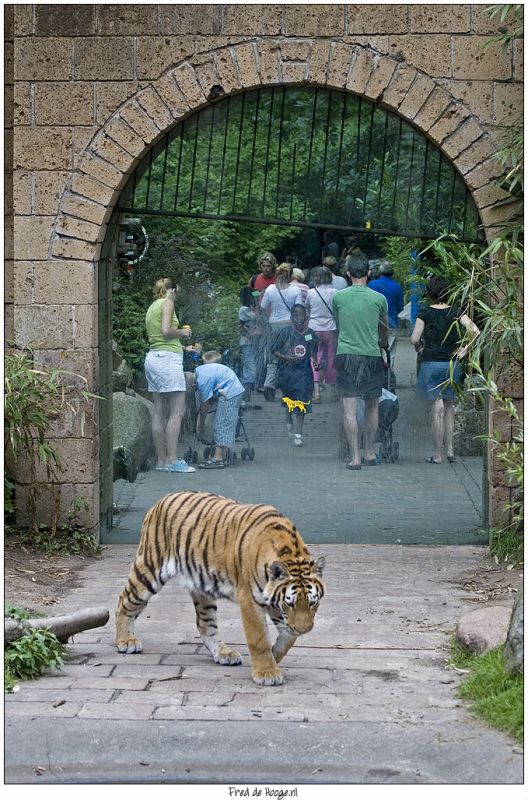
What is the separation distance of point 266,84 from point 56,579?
12.6 ft

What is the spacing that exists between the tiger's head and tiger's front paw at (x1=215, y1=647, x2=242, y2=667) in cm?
66

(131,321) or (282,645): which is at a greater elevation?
(131,321)

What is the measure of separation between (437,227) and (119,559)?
11.4ft

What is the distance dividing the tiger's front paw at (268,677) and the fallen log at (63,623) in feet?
3.43

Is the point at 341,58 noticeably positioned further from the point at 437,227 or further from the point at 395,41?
the point at 437,227

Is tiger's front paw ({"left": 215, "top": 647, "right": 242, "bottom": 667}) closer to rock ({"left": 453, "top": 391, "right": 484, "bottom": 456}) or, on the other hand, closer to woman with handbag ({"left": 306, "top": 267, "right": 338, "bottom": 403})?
woman with handbag ({"left": 306, "top": 267, "right": 338, "bottom": 403})

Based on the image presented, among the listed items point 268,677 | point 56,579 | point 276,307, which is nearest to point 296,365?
point 276,307

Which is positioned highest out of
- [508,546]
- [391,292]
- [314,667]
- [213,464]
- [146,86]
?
[146,86]

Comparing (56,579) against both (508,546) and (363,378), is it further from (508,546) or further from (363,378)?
(508,546)

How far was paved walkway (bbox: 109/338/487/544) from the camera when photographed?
373 inches

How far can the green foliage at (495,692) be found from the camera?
5.36 meters

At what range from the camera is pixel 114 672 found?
247 inches

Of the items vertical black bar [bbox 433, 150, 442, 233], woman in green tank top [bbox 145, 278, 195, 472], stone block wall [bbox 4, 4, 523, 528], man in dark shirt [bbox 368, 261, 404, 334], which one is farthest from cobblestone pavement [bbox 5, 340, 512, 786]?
stone block wall [bbox 4, 4, 523, 528]

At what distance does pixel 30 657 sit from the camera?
6.13 meters
